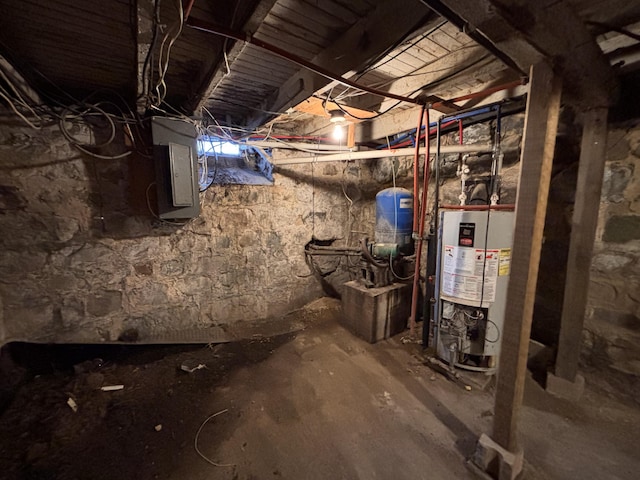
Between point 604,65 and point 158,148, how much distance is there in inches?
105

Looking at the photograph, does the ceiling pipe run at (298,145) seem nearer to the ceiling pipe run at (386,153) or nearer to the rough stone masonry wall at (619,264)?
the ceiling pipe run at (386,153)

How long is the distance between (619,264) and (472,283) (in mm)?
874

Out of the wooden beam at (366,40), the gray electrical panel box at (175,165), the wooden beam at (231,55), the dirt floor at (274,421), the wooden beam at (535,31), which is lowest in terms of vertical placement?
the dirt floor at (274,421)

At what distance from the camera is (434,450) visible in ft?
4.59

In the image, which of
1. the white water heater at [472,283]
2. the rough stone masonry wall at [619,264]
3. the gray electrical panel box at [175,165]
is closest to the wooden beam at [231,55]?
the gray electrical panel box at [175,165]

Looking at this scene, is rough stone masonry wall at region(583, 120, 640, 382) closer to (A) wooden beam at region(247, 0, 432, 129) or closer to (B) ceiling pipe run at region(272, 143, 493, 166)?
(B) ceiling pipe run at region(272, 143, 493, 166)

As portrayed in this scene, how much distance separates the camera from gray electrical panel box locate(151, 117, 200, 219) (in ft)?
6.32

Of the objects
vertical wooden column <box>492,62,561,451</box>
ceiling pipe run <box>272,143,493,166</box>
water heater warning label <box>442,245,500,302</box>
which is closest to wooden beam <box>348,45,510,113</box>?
ceiling pipe run <box>272,143,493,166</box>

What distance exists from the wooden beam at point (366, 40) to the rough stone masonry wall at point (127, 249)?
140 cm

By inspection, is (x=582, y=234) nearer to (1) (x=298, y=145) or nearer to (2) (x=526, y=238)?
(2) (x=526, y=238)

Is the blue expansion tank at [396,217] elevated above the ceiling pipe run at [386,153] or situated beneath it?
situated beneath

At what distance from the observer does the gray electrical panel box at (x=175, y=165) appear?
1926 mm

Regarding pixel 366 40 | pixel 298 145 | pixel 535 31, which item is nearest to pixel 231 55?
pixel 366 40

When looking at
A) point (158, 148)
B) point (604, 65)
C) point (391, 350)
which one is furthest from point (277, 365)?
point (604, 65)
